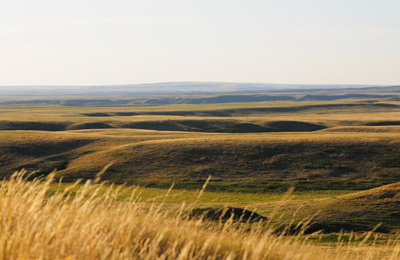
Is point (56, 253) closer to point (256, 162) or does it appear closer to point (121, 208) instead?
point (121, 208)

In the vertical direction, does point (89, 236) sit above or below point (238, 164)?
above

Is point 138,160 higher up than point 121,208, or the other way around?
point 121,208

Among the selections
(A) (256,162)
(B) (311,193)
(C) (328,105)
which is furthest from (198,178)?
(C) (328,105)

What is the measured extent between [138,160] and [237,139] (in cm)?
1763

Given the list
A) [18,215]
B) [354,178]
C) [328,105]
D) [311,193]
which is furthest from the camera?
[328,105]

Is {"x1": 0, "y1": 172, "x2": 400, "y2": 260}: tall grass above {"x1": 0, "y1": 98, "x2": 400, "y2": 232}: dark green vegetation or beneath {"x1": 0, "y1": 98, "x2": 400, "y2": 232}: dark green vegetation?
above

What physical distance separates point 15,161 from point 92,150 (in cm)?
1171

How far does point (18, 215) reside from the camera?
23.0 feet

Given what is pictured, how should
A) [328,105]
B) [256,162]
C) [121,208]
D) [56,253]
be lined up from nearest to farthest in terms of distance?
[56,253] → [121,208] → [256,162] → [328,105]

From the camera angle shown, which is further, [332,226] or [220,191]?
[220,191]

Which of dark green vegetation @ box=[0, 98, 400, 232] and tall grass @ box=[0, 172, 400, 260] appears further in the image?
dark green vegetation @ box=[0, 98, 400, 232]

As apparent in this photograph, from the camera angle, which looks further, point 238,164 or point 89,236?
point 238,164

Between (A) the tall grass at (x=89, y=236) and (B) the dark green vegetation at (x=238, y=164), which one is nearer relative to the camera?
(A) the tall grass at (x=89, y=236)

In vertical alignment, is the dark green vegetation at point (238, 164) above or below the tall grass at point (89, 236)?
below
